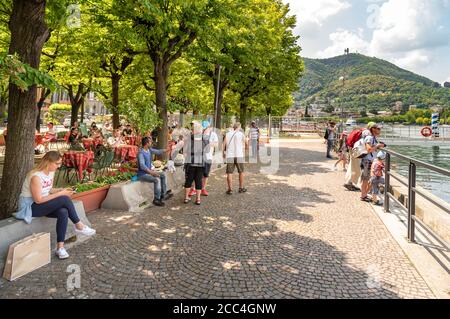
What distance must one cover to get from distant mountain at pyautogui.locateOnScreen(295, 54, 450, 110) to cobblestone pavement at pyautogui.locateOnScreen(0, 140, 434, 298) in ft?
361

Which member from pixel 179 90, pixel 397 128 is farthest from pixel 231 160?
pixel 397 128

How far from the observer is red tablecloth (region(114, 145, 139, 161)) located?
10703 mm

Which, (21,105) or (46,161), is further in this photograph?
(21,105)

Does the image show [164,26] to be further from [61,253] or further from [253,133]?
[253,133]

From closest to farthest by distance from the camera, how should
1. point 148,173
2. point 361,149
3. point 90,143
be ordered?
point 148,173
point 361,149
point 90,143

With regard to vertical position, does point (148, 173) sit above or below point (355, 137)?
below

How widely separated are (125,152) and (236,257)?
7262 millimetres

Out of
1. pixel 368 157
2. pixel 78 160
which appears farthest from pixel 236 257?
pixel 78 160

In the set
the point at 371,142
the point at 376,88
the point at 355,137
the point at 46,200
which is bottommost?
the point at 46,200

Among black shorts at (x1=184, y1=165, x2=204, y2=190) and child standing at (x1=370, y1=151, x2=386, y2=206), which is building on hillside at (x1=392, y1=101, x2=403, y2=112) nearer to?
child standing at (x1=370, y1=151, x2=386, y2=206)

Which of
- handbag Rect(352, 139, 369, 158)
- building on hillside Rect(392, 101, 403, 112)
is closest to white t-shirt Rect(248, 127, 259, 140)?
handbag Rect(352, 139, 369, 158)

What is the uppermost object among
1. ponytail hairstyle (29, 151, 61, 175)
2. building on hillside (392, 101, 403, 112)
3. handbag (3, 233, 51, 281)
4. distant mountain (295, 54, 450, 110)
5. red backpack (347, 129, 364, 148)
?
distant mountain (295, 54, 450, 110)

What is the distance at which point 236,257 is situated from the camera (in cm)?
465
